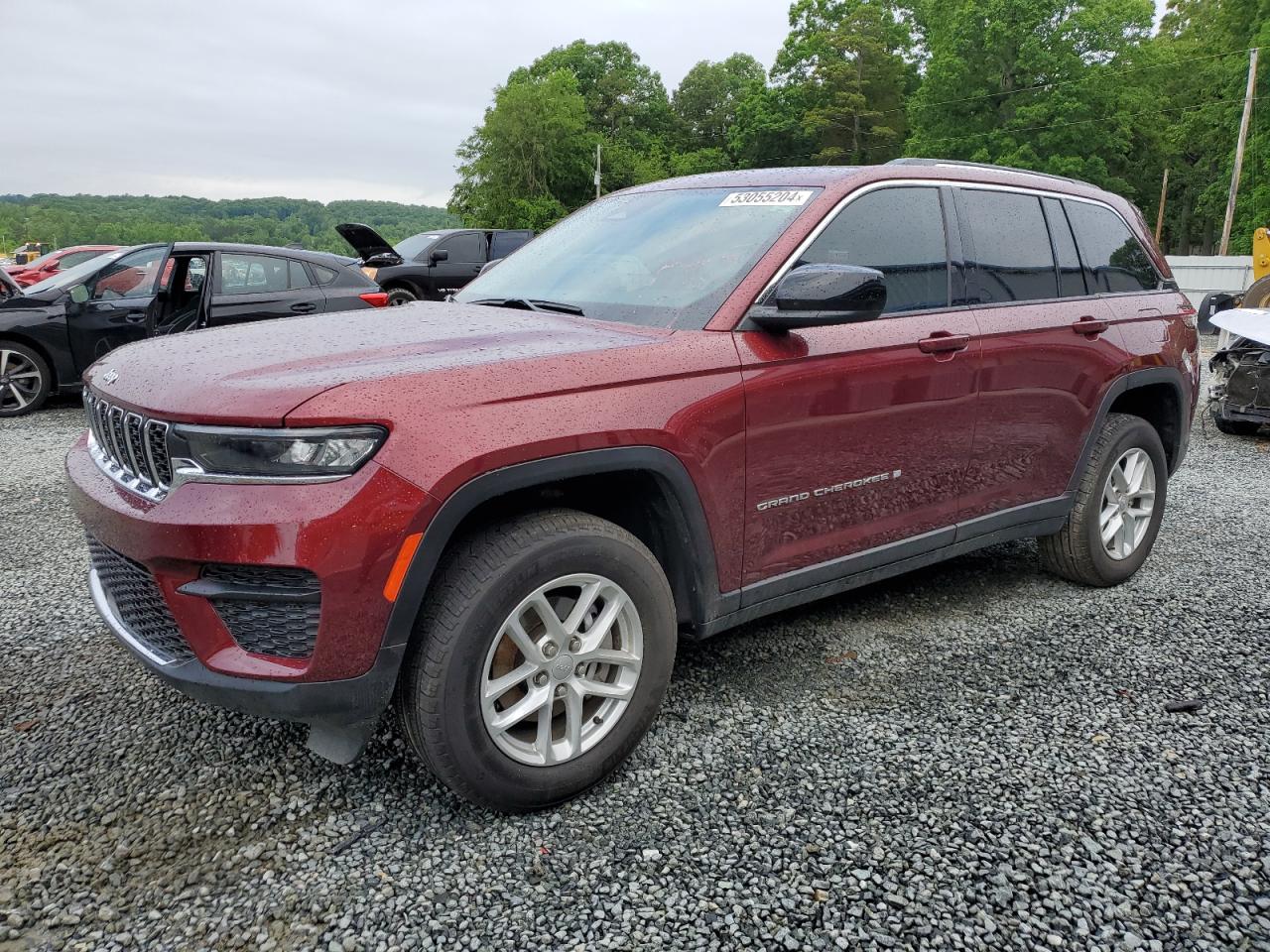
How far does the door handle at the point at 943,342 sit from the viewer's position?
3.29m

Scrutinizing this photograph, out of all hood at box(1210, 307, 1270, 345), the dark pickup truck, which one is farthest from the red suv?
the dark pickup truck

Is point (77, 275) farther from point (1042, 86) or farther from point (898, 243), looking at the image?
point (1042, 86)

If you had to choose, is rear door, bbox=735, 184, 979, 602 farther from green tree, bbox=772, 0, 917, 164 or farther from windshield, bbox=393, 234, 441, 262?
green tree, bbox=772, 0, 917, 164

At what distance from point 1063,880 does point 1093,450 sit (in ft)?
7.79

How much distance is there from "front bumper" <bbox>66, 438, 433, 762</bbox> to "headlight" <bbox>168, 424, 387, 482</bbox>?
29mm

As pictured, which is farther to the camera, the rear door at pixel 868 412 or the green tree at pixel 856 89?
the green tree at pixel 856 89

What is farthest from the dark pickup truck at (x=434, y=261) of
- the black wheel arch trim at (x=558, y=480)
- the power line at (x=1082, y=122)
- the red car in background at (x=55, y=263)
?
the power line at (x=1082, y=122)

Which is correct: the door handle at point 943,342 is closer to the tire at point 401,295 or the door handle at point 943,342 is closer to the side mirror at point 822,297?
the side mirror at point 822,297

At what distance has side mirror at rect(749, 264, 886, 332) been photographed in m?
2.74

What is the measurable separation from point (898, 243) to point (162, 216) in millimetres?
70613

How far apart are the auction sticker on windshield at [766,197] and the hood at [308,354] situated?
78 cm

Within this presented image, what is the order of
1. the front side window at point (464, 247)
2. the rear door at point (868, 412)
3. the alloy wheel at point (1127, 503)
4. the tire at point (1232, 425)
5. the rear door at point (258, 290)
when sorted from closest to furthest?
the rear door at point (868, 412), the alloy wheel at point (1127, 503), the rear door at point (258, 290), the tire at point (1232, 425), the front side window at point (464, 247)

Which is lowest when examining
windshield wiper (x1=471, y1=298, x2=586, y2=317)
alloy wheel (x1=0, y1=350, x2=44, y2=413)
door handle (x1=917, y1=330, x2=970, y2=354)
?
alloy wheel (x1=0, y1=350, x2=44, y2=413)

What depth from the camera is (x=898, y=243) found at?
11.1 feet
